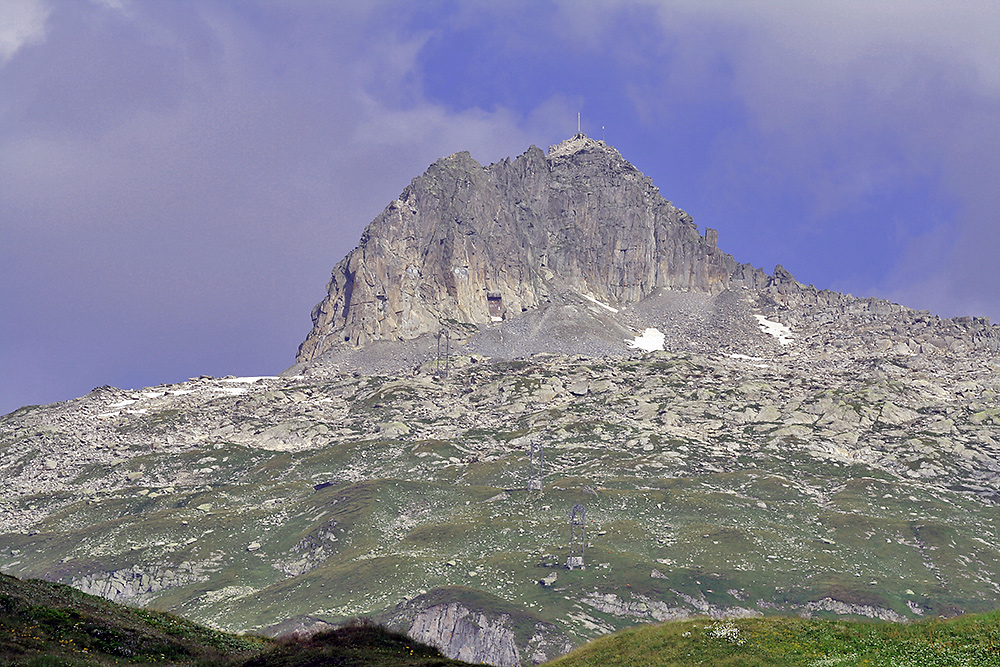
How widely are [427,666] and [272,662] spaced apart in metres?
10.4

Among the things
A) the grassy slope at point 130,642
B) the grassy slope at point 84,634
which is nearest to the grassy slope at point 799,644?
the grassy slope at point 130,642

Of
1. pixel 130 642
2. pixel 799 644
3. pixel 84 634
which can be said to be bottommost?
pixel 84 634

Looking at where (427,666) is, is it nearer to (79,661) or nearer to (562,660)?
(562,660)

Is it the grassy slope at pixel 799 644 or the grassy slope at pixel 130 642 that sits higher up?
the grassy slope at pixel 799 644

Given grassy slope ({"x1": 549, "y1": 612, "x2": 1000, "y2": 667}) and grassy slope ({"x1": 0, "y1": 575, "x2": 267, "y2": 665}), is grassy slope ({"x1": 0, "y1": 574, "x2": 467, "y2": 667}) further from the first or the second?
grassy slope ({"x1": 549, "y1": 612, "x2": 1000, "y2": 667})

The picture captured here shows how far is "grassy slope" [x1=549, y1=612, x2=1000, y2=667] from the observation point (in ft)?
169

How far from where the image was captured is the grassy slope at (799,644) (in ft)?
169

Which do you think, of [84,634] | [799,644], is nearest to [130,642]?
[84,634]

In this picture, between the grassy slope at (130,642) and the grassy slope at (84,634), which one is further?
the grassy slope at (130,642)

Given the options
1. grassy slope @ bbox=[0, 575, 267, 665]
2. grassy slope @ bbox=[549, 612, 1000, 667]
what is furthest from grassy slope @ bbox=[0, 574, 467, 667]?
grassy slope @ bbox=[549, 612, 1000, 667]

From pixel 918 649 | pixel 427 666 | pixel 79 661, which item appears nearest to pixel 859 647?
pixel 918 649

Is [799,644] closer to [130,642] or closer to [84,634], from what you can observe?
[130,642]

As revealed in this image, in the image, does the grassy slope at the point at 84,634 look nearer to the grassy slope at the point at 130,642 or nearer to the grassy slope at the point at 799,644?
the grassy slope at the point at 130,642

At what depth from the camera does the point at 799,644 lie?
57.5 metres
